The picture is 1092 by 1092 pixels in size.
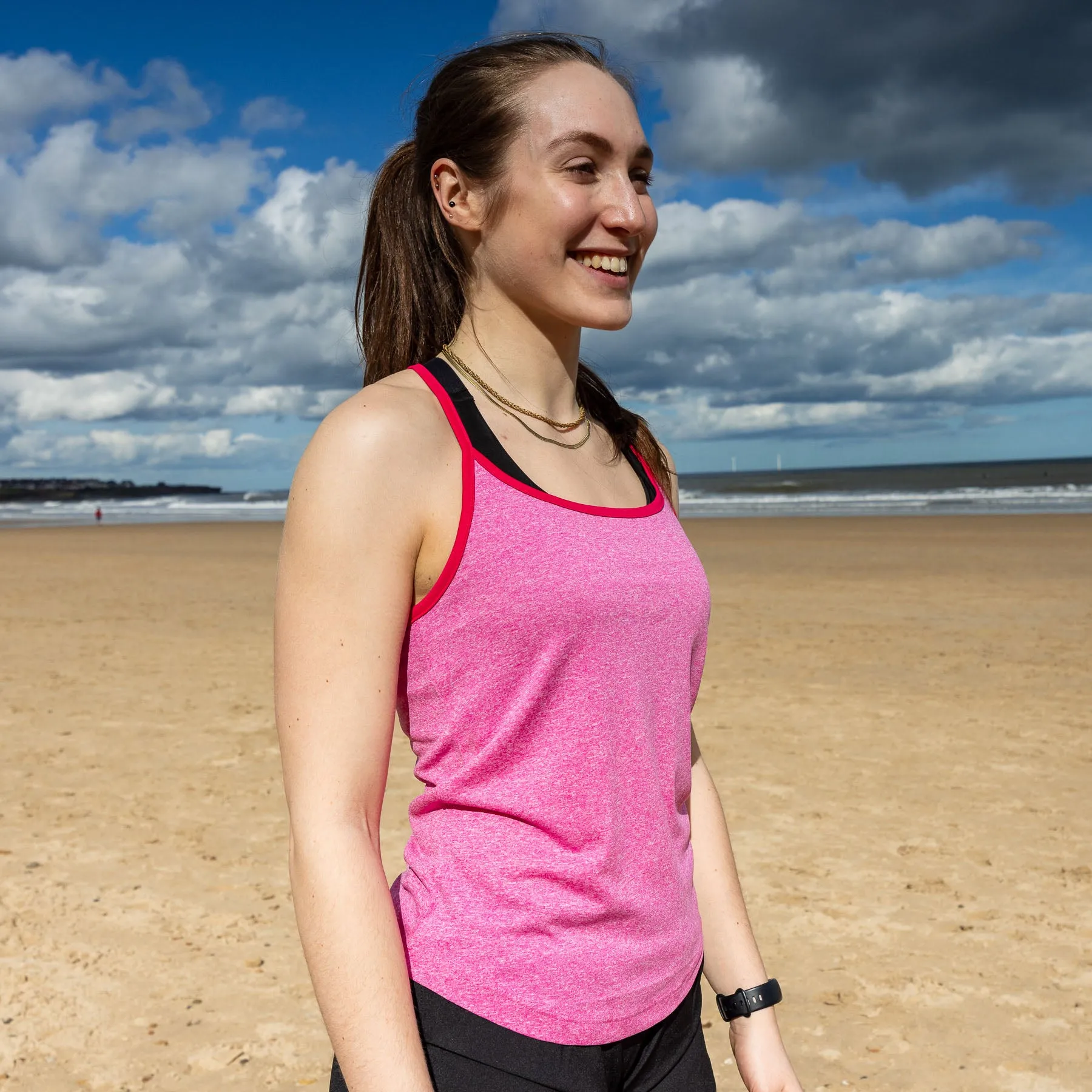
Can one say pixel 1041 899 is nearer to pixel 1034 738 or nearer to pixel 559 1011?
pixel 1034 738

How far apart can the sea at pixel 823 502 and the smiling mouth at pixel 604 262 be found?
35.6 metres

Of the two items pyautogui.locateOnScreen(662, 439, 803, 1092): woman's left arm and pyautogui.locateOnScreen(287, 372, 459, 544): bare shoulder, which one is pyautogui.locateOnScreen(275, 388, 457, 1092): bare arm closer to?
pyautogui.locateOnScreen(287, 372, 459, 544): bare shoulder

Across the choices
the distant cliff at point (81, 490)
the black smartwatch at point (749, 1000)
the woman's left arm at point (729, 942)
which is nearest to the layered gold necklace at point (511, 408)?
the woman's left arm at point (729, 942)

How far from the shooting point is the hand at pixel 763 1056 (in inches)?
67.9

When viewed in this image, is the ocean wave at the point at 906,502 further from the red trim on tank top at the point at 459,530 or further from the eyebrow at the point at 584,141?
the red trim on tank top at the point at 459,530

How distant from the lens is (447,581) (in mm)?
1321

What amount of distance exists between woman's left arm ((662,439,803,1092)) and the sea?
116 ft

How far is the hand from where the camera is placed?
172cm

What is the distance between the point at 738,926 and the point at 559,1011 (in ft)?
1.81

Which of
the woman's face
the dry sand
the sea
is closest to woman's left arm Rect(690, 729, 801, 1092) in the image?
the woman's face

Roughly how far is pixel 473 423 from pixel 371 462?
20 centimetres

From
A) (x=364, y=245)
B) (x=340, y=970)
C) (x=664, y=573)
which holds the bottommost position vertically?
(x=340, y=970)

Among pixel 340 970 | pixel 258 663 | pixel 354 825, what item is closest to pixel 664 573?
pixel 354 825

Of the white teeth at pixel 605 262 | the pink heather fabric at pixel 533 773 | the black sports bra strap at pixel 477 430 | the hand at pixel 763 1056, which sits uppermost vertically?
the white teeth at pixel 605 262
